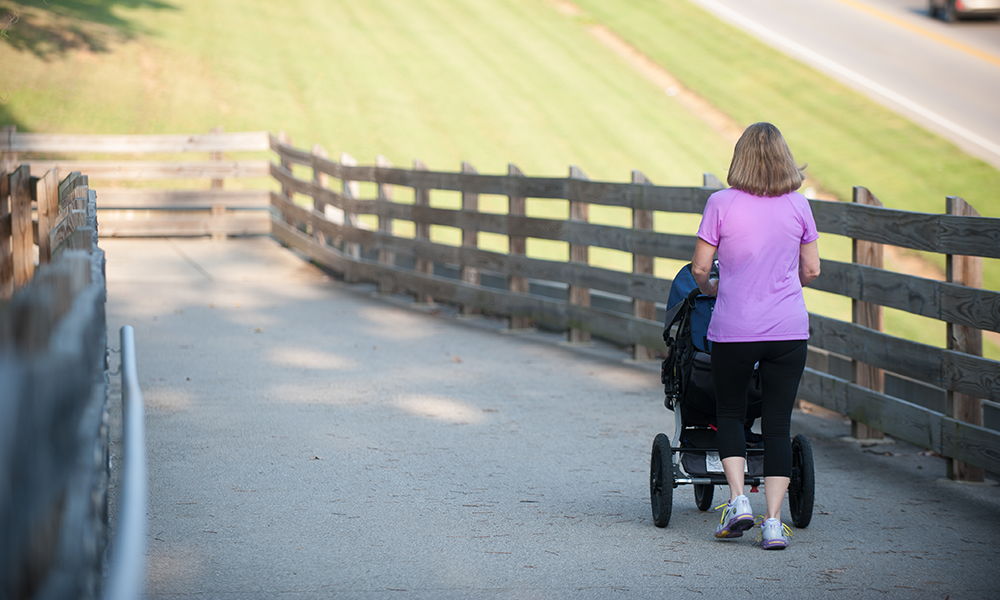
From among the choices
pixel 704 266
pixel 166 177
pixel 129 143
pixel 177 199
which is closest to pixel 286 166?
pixel 177 199

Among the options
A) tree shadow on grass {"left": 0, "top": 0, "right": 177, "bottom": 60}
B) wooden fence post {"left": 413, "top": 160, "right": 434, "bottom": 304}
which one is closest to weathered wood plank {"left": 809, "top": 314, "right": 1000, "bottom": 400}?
wooden fence post {"left": 413, "top": 160, "right": 434, "bottom": 304}

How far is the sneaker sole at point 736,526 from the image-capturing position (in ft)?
17.5

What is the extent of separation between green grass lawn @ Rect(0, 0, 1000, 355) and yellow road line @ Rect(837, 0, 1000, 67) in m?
3.85

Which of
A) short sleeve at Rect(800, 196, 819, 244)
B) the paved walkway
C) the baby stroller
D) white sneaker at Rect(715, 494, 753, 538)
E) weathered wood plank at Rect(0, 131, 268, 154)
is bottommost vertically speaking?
the paved walkway

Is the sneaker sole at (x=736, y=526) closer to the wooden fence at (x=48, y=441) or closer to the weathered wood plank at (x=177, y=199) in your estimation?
the wooden fence at (x=48, y=441)

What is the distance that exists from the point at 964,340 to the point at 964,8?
29.8m

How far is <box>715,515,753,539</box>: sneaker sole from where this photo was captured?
532cm

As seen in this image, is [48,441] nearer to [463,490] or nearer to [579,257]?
[463,490]

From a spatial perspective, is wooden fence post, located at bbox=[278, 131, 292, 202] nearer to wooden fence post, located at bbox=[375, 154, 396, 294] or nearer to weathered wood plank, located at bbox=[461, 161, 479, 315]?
wooden fence post, located at bbox=[375, 154, 396, 294]

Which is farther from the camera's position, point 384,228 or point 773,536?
point 384,228

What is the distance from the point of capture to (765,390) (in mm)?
5434

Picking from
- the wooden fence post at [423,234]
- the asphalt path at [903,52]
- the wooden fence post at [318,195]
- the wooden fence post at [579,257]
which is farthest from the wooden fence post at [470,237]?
the asphalt path at [903,52]

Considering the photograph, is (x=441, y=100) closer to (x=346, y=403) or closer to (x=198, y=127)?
(x=198, y=127)

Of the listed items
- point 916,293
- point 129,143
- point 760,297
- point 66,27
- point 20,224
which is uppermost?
point 66,27
